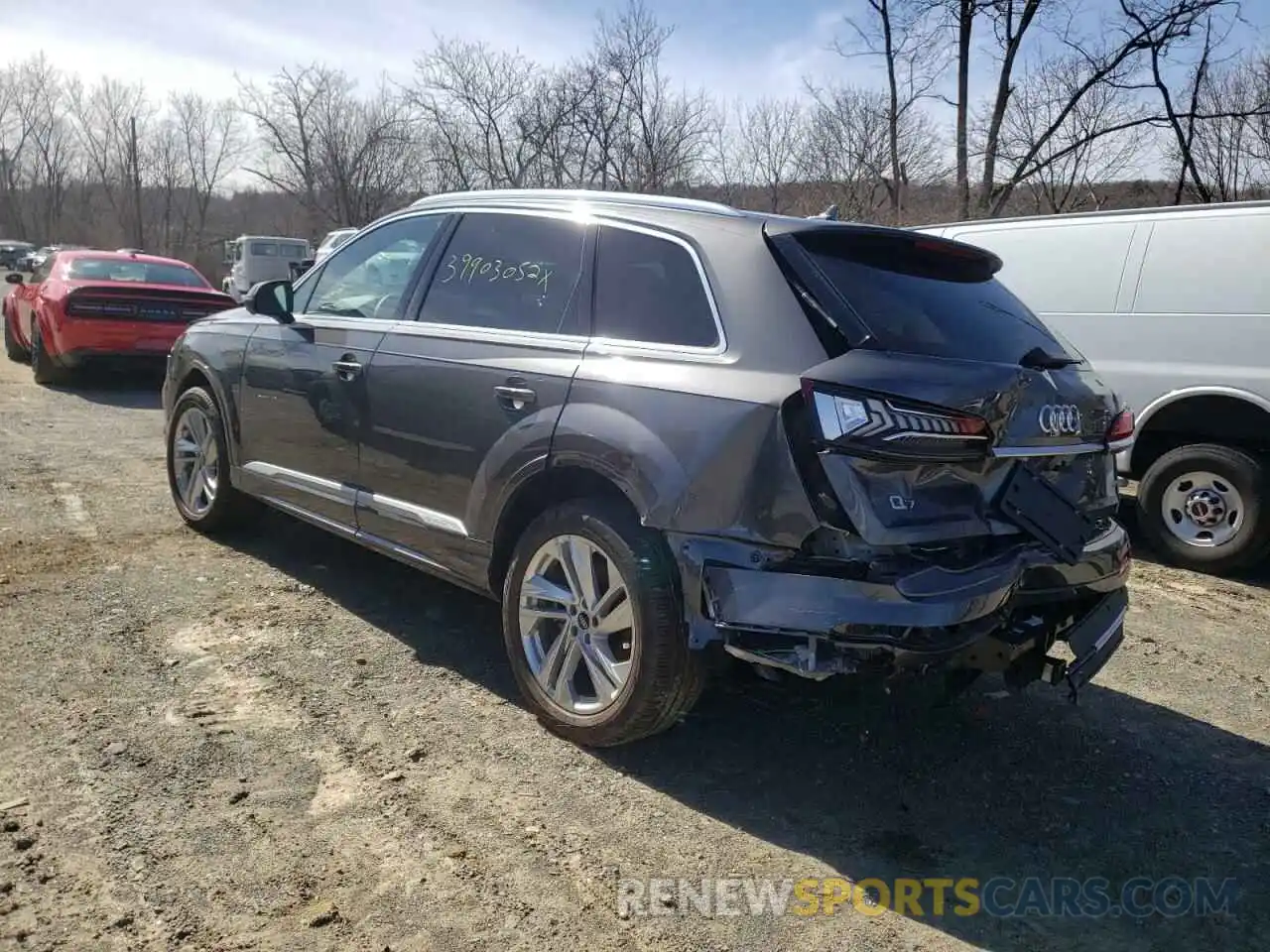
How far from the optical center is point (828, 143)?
21969mm

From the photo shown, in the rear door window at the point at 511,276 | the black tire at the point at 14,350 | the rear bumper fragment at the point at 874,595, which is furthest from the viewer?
the black tire at the point at 14,350

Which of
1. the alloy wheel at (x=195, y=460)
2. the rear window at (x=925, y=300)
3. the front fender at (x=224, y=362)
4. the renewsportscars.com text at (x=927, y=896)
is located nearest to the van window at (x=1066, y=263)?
the rear window at (x=925, y=300)

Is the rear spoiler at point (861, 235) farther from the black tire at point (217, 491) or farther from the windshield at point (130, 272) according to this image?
the windshield at point (130, 272)

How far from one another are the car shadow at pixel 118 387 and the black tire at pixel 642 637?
8.06 metres

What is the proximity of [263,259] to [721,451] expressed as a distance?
2863cm

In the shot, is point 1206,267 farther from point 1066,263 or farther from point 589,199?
point 589,199

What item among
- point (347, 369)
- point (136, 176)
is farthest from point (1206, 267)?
point (136, 176)

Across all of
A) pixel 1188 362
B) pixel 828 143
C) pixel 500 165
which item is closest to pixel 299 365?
pixel 1188 362

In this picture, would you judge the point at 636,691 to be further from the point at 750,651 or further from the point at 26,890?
the point at 26,890

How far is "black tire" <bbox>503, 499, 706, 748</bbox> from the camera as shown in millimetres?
2930

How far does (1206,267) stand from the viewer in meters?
5.68

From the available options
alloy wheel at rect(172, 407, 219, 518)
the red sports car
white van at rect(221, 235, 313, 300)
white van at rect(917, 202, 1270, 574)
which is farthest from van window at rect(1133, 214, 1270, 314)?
white van at rect(221, 235, 313, 300)

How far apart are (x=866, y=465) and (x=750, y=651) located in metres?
0.61

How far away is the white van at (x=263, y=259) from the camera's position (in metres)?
28.0
